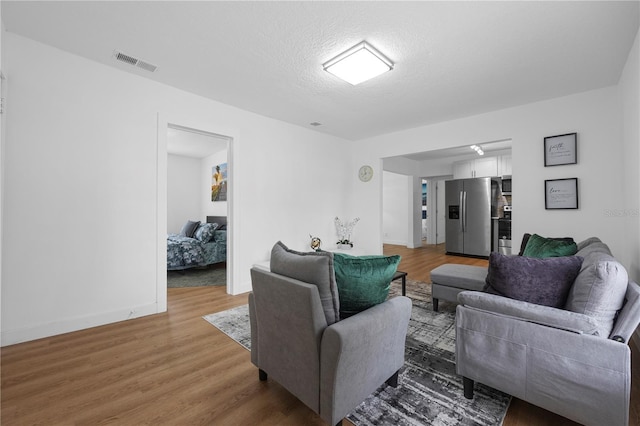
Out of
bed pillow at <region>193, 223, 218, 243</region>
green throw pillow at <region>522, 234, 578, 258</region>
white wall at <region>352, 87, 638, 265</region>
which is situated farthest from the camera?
bed pillow at <region>193, 223, 218, 243</region>

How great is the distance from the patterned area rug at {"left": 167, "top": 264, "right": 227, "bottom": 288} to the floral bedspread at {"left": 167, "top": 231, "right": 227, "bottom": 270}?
0.16 m

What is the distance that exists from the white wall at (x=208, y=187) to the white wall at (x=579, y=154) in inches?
203

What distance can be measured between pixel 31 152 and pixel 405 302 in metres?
3.31

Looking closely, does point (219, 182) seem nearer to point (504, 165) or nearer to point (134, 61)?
point (134, 61)

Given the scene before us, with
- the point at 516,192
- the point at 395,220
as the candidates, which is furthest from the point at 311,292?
the point at 395,220

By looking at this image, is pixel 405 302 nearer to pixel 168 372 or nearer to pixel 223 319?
pixel 168 372

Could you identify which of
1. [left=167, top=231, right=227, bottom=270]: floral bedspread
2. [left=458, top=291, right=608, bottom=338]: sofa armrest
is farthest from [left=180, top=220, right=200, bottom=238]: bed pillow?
[left=458, top=291, right=608, bottom=338]: sofa armrest

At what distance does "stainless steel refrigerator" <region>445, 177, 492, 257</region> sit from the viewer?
6.63 m

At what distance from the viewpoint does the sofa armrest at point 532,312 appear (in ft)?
4.37

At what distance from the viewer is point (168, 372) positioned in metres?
1.99

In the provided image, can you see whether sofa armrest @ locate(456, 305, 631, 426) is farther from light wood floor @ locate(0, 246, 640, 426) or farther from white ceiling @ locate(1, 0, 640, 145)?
white ceiling @ locate(1, 0, 640, 145)

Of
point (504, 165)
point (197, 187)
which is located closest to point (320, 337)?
point (504, 165)

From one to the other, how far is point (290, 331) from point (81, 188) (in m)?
2.54

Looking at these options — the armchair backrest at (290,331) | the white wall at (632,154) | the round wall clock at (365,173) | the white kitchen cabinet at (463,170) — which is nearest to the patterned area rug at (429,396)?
the armchair backrest at (290,331)
